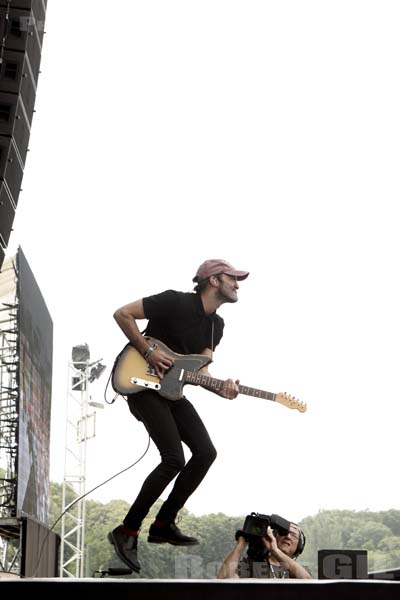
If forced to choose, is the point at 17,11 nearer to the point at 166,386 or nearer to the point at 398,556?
the point at 166,386

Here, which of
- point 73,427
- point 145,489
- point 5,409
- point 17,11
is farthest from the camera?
point 73,427

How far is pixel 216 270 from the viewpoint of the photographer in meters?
4.38

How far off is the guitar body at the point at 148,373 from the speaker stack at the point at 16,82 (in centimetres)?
192

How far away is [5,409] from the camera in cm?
1463

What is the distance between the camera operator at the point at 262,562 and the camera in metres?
3.94

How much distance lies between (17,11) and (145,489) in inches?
108

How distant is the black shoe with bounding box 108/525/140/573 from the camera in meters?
4.02

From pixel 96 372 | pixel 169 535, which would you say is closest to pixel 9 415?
pixel 96 372
